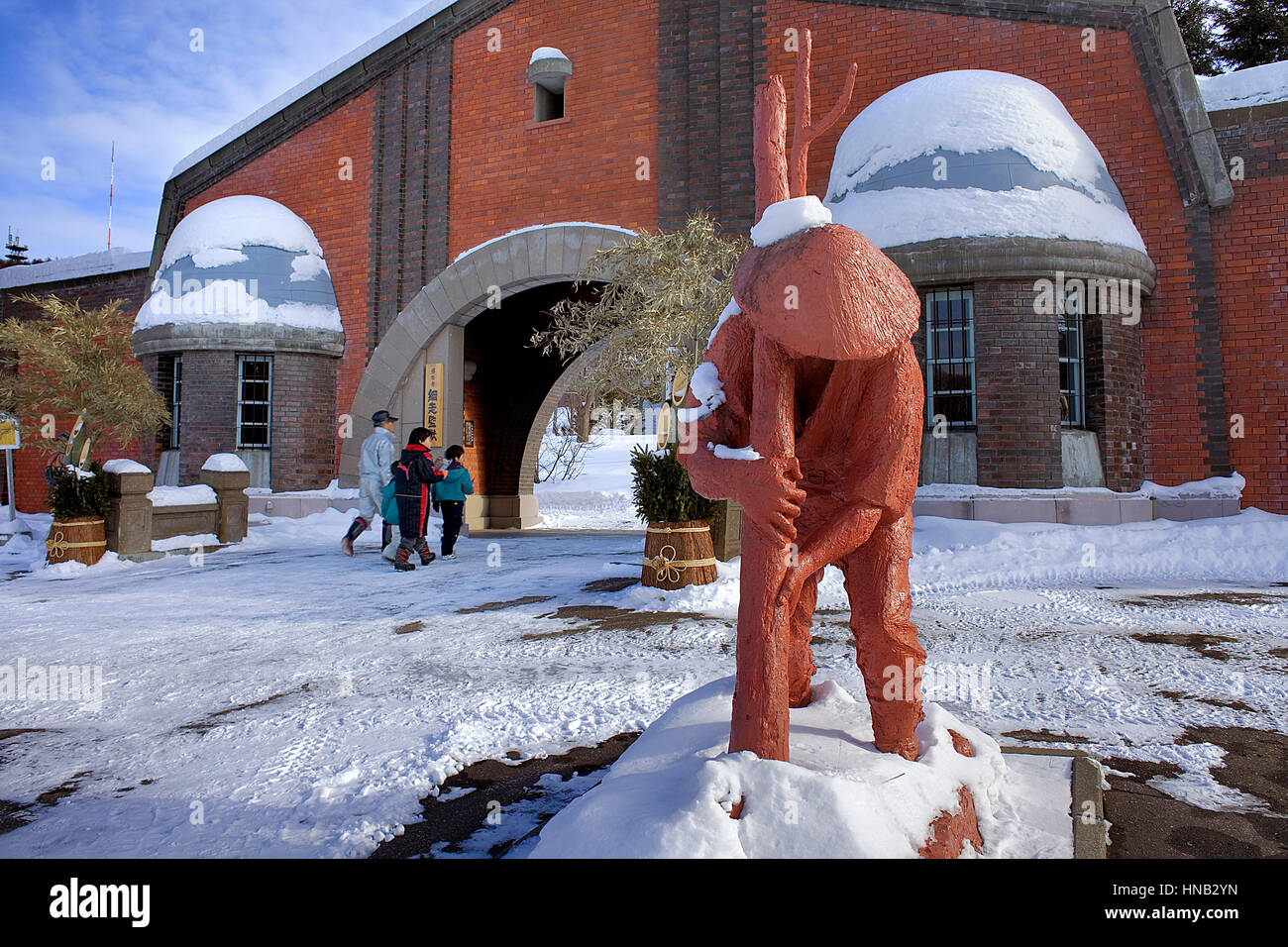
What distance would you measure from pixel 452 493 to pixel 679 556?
4059 mm

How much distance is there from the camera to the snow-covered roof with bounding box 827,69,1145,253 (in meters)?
9.48

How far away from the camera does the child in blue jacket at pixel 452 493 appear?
1006cm

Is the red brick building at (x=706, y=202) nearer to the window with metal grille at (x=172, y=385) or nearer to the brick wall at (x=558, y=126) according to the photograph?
the brick wall at (x=558, y=126)

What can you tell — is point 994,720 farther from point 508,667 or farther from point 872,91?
point 872,91

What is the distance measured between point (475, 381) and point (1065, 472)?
10778mm

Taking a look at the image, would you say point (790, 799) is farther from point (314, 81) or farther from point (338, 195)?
point (314, 81)

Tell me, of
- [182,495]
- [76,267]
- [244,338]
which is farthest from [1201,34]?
[76,267]

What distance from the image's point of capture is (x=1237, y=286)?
973 cm

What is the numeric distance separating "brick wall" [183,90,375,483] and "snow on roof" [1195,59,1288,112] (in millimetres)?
13637

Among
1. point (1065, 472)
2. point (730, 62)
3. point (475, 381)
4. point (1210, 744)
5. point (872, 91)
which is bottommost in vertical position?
point (1210, 744)

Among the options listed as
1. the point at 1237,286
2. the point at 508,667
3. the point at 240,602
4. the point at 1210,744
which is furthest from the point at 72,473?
the point at 1237,286

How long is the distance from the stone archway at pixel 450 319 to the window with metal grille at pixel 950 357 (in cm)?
582

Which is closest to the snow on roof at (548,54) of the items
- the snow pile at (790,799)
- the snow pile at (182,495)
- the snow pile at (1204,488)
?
the snow pile at (182,495)

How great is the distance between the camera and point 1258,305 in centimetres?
962
